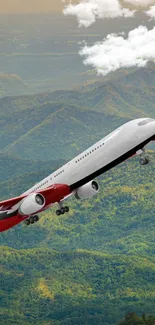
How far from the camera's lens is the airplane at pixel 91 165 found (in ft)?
269

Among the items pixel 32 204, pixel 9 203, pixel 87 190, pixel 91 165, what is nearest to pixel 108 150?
pixel 91 165

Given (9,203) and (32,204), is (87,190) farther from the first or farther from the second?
(9,203)

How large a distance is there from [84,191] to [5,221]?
15153 millimetres

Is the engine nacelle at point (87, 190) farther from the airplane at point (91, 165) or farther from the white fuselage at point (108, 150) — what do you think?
the white fuselage at point (108, 150)

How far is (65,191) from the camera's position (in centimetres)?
8675

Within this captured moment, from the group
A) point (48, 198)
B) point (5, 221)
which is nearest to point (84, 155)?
point (48, 198)

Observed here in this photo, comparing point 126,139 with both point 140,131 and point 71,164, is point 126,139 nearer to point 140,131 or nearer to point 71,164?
point 140,131

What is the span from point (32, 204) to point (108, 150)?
13.0 m

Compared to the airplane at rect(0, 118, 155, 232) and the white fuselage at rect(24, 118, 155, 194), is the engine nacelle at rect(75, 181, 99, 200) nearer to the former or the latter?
the airplane at rect(0, 118, 155, 232)

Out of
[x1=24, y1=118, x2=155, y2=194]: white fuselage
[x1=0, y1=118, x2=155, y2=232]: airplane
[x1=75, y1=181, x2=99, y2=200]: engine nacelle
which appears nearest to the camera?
[x1=24, y1=118, x2=155, y2=194]: white fuselage

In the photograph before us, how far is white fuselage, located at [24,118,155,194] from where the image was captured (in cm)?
8175

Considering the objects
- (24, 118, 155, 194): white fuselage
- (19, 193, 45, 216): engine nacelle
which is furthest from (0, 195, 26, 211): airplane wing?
(24, 118, 155, 194): white fuselage

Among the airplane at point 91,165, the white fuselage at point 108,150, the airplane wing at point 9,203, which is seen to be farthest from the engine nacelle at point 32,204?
the white fuselage at point 108,150

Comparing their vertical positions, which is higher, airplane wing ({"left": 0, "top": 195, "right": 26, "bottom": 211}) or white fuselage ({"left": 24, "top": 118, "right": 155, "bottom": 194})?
white fuselage ({"left": 24, "top": 118, "right": 155, "bottom": 194})
